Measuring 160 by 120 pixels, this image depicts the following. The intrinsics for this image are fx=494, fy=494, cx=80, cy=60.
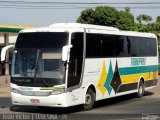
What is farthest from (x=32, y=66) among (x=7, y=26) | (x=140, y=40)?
(x=7, y=26)

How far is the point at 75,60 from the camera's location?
1672 centimetres

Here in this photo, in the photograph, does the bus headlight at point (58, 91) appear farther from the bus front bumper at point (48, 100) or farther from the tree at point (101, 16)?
the tree at point (101, 16)

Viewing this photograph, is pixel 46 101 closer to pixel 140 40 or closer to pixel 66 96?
pixel 66 96

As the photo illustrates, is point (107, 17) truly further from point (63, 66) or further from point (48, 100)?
point (48, 100)

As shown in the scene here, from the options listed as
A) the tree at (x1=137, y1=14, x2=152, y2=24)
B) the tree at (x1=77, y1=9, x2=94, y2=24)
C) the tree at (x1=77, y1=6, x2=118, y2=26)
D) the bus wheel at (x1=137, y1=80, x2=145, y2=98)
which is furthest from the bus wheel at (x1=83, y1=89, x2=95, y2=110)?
the tree at (x1=137, y1=14, x2=152, y2=24)

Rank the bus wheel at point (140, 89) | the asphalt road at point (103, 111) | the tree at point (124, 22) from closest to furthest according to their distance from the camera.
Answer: the asphalt road at point (103, 111), the bus wheel at point (140, 89), the tree at point (124, 22)

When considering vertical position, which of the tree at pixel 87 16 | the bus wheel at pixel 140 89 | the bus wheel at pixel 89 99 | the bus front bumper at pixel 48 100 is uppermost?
the tree at pixel 87 16

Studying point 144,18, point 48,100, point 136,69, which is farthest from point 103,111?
point 144,18

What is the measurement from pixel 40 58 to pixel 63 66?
844mm

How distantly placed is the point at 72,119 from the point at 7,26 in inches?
1108

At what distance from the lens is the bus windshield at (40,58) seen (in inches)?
634

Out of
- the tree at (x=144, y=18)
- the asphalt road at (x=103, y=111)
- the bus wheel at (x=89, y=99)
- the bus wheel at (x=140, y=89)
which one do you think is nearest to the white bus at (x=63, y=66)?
the bus wheel at (x=89, y=99)

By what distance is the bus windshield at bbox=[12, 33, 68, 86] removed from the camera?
16.1 metres

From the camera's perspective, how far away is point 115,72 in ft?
65.9
